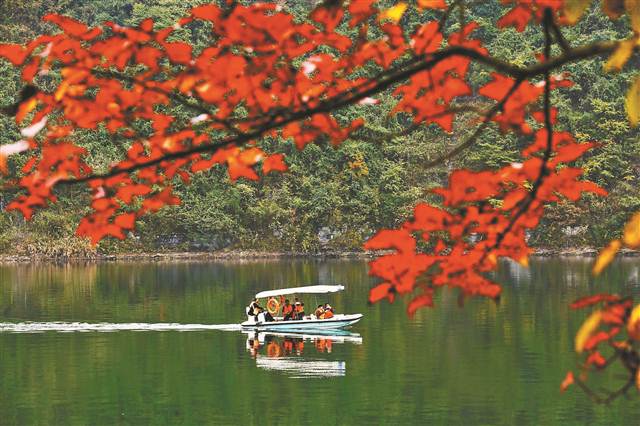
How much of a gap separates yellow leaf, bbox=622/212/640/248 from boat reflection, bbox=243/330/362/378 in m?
29.7

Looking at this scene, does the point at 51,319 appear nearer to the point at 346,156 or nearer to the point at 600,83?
the point at 346,156

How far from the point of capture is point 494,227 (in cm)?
518

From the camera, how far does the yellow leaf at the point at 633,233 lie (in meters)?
3.65

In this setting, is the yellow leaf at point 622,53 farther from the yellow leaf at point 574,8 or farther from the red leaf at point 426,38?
the red leaf at point 426,38

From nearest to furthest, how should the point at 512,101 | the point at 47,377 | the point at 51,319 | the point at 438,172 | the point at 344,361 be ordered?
the point at 512,101
the point at 47,377
the point at 344,361
the point at 51,319
the point at 438,172

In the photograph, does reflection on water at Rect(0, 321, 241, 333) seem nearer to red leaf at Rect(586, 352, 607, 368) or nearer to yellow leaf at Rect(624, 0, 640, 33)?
red leaf at Rect(586, 352, 607, 368)

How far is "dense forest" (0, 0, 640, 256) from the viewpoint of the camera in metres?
74.3

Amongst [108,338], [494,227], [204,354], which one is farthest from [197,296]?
[494,227]

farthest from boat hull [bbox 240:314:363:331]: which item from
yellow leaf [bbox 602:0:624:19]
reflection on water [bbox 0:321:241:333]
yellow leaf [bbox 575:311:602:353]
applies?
yellow leaf [bbox 575:311:602:353]

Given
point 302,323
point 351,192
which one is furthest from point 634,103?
point 351,192

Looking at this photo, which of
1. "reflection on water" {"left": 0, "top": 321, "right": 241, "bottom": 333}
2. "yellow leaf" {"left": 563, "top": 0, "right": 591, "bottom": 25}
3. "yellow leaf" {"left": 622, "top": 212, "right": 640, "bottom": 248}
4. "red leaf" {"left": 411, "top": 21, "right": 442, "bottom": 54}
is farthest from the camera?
"reflection on water" {"left": 0, "top": 321, "right": 241, "bottom": 333}

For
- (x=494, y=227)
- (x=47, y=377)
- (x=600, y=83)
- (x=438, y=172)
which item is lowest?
(x=47, y=377)

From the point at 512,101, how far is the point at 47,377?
1148 inches

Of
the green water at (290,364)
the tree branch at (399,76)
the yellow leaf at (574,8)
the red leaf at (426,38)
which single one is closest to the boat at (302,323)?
the green water at (290,364)
